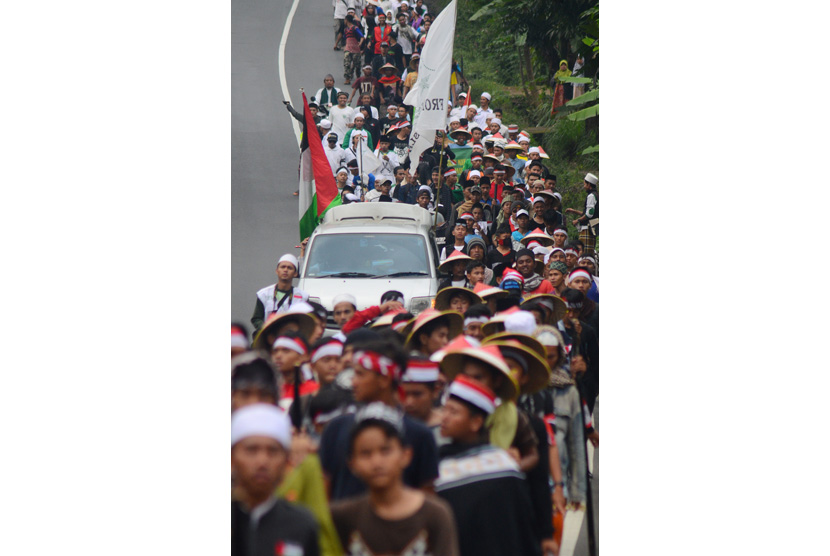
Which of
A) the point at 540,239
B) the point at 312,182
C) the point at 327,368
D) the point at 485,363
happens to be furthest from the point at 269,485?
the point at 540,239

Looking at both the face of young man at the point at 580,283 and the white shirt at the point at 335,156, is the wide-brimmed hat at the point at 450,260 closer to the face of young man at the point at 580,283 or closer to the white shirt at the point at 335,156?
the face of young man at the point at 580,283

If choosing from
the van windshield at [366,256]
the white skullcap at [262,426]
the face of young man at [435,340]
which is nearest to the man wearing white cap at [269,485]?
the white skullcap at [262,426]

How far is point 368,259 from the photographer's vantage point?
9969 millimetres

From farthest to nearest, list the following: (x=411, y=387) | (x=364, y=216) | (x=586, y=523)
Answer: (x=364, y=216)
(x=586, y=523)
(x=411, y=387)

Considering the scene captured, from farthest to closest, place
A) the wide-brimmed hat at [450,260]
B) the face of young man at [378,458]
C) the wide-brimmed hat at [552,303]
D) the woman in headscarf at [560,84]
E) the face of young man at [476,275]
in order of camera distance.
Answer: the woman in headscarf at [560,84]
the wide-brimmed hat at [450,260]
the face of young man at [476,275]
the wide-brimmed hat at [552,303]
the face of young man at [378,458]

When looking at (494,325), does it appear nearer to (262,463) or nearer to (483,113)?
(262,463)

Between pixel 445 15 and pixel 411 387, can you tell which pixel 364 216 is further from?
pixel 411 387

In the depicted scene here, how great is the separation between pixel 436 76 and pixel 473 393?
7.33m

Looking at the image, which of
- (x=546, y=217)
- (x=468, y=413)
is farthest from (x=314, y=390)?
(x=546, y=217)

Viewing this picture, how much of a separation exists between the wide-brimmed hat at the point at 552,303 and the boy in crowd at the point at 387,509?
3.36m

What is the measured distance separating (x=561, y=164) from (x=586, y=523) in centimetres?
653

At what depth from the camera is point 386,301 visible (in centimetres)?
793

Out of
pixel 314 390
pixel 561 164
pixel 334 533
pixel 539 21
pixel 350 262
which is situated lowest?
pixel 334 533

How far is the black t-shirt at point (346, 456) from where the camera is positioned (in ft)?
12.8
